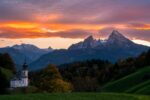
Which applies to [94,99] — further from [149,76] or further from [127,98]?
[149,76]

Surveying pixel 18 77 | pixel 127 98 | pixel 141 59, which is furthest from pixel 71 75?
pixel 127 98

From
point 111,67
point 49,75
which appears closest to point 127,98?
point 49,75

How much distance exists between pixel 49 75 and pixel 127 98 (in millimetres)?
55508

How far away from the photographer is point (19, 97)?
43.6m

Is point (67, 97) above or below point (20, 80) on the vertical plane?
below

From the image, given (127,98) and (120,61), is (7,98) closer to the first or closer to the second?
(127,98)

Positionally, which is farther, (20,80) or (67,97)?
(20,80)

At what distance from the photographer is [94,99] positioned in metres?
44.5

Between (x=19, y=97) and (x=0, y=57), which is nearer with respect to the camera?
(x=19, y=97)

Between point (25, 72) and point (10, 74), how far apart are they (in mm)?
15003

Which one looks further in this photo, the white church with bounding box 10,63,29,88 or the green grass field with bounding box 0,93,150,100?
the white church with bounding box 10,63,29,88

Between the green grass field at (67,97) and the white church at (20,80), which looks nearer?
the green grass field at (67,97)

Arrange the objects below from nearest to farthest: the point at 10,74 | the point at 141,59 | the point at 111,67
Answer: the point at 10,74 → the point at 141,59 → the point at 111,67

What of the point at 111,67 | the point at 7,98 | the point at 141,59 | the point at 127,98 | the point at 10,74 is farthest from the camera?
the point at 111,67
